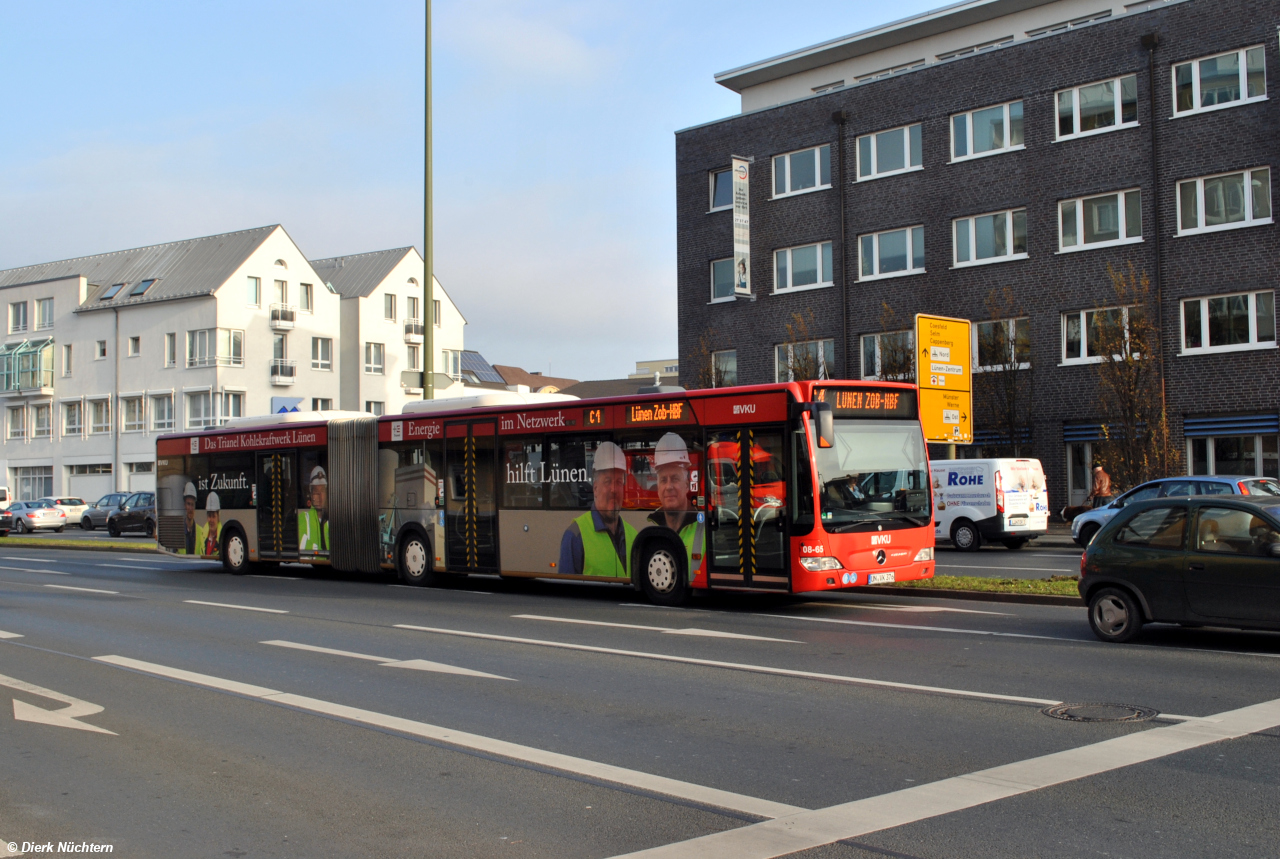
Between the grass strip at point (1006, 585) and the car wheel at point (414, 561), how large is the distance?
7500 millimetres

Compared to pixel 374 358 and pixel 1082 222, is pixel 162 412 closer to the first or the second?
pixel 374 358

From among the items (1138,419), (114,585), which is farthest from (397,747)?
(1138,419)

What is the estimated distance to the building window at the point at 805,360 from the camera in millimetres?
36938

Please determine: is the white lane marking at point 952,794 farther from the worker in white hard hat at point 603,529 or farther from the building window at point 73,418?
the building window at point 73,418

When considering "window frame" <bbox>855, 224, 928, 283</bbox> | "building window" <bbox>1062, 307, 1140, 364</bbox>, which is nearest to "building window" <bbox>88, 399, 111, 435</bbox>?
"window frame" <bbox>855, 224, 928, 283</bbox>

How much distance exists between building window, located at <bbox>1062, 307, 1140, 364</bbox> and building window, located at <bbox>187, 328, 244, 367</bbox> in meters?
46.4

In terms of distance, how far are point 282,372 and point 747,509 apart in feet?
188

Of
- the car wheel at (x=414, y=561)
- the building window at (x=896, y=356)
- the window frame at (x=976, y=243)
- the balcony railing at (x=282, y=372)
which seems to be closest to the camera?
the car wheel at (x=414, y=561)

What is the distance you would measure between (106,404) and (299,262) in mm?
13604

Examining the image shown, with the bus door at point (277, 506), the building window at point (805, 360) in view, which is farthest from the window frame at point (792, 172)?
the bus door at point (277, 506)

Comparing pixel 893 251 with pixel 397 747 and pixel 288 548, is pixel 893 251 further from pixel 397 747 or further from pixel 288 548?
pixel 397 747

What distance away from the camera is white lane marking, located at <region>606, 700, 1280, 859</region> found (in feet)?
16.8

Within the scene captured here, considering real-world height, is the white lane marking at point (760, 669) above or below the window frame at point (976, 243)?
below

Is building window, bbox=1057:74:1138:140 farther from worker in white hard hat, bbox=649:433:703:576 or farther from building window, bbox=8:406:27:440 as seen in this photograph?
building window, bbox=8:406:27:440
